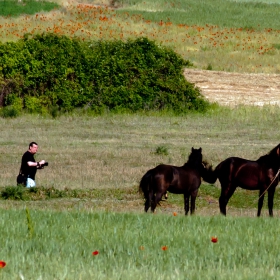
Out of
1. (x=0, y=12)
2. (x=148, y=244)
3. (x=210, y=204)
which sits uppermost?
(x=0, y=12)

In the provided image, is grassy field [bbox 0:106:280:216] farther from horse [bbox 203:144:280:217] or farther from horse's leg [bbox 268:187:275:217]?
horse's leg [bbox 268:187:275:217]

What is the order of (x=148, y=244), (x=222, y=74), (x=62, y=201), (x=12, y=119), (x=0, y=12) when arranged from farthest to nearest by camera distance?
(x=0, y=12) < (x=222, y=74) < (x=12, y=119) < (x=62, y=201) < (x=148, y=244)

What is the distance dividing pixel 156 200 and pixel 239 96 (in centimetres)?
2422

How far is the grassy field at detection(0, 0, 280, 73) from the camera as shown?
160 feet

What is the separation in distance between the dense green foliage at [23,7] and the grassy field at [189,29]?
119 centimetres

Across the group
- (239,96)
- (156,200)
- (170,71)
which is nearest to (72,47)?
(170,71)

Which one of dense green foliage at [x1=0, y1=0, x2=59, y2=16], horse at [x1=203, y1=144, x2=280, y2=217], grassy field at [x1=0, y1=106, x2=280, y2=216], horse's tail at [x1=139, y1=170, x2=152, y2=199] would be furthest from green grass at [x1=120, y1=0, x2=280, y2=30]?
horse's tail at [x1=139, y1=170, x2=152, y2=199]

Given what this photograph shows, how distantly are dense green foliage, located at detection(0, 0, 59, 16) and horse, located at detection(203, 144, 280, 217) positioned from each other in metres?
46.7

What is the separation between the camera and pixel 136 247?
8.72 metres

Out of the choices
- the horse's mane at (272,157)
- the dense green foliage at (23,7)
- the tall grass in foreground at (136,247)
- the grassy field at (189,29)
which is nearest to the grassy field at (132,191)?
the tall grass in foreground at (136,247)

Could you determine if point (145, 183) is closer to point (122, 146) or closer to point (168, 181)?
point (168, 181)

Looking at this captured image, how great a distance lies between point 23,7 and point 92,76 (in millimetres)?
29447

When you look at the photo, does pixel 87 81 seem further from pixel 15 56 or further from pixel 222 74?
pixel 222 74

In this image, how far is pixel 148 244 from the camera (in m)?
8.99
